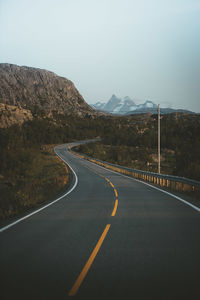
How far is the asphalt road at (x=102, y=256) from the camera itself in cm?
414

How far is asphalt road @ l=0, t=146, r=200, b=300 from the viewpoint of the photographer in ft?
13.6

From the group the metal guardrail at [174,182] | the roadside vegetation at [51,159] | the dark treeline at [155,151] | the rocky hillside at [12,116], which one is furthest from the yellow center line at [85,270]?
the rocky hillside at [12,116]

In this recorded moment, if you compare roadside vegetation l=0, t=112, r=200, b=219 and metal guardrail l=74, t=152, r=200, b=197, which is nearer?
metal guardrail l=74, t=152, r=200, b=197

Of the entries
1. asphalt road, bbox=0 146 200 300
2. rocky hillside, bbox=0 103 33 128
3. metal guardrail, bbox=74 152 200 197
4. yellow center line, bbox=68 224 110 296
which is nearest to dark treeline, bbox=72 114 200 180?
metal guardrail, bbox=74 152 200 197

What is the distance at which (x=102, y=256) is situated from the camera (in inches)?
218

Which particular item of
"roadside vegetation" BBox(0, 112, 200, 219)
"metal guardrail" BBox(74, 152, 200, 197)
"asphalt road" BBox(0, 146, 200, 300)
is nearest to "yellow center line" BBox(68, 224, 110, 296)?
"asphalt road" BBox(0, 146, 200, 300)

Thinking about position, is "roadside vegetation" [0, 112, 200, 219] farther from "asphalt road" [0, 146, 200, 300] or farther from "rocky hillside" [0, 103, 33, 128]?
"rocky hillside" [0, 103, 33, 128]

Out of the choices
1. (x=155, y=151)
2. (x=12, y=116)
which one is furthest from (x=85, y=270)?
(x=12, y=116)

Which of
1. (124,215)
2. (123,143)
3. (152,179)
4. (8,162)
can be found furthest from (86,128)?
(124,215)

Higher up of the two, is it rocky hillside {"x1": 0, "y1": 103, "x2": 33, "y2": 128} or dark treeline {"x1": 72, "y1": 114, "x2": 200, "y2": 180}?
rocky hillside {"x1": 0, "y1": 103, "x2": 33, "y2": 128}

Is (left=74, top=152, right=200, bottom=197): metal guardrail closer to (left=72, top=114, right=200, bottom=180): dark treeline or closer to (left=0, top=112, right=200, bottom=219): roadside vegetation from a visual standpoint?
(left=0, top=112, right=200, bottom=219): roadside vegetation

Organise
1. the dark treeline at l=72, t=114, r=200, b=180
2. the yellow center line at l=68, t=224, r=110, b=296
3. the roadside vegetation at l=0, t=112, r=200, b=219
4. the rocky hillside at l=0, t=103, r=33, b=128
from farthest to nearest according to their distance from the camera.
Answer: the rocky hillside at l=0, t=103, r=33, b=128
the dark treeline at l=72, t=114, r=200, b=180
the roadside vegetation at l=0, t=112, r=200, b=219
the yellow center line at l=68, t=224, r=110, b=296

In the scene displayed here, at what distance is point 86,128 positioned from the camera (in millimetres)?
145250

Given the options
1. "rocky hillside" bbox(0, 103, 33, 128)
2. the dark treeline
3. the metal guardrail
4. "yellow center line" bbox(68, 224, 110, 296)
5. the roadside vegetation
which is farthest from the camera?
"rocky hillside" bbox(0, 103, 33, 128)
